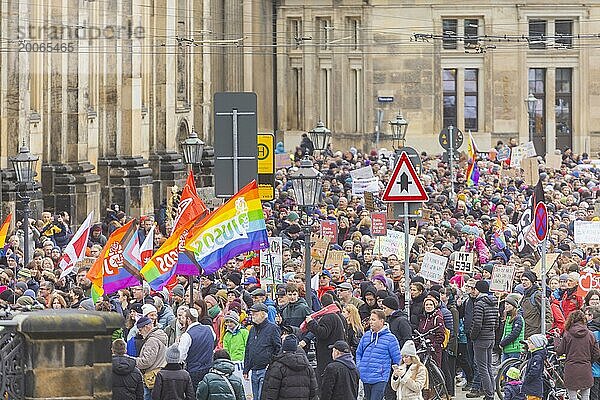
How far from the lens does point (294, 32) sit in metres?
69.1

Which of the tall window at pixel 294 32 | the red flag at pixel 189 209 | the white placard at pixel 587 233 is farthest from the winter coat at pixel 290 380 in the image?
the tall window at pixel 294 32

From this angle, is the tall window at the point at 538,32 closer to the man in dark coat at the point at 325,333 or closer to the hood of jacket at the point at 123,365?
the man in dark coat at the point at 325,333

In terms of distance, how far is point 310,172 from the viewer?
2594cm

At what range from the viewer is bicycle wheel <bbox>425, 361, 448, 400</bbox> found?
22844mm

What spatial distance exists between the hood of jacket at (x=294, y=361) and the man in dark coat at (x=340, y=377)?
460 mm

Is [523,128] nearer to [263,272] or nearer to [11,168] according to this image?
[11,168]

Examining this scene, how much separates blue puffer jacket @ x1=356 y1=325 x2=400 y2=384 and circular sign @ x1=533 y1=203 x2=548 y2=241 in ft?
12.1

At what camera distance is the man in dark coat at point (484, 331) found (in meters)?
24.0

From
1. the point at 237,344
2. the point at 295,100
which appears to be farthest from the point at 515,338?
the point at 295,100

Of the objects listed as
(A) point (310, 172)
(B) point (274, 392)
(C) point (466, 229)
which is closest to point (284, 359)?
(B) point (274, 392)

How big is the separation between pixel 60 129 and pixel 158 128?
8973mm

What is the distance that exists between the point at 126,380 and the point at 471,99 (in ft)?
164

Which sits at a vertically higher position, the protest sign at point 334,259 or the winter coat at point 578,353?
the protest sign at point 334,259

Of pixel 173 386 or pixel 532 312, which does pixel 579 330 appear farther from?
pixel 173 386
